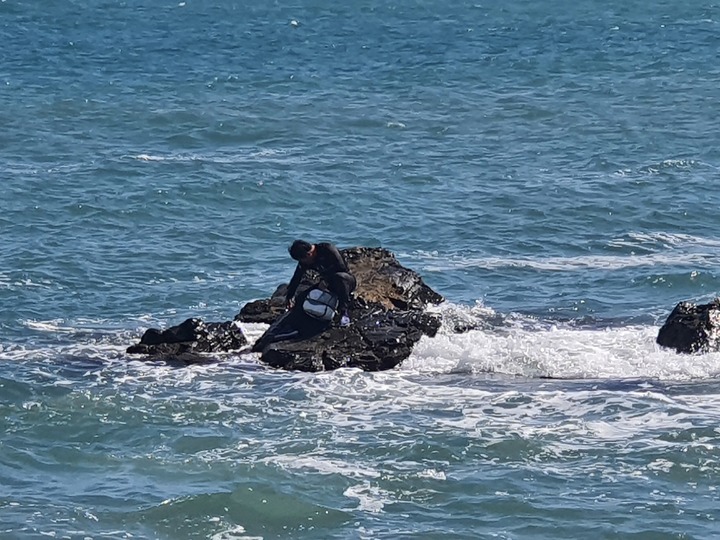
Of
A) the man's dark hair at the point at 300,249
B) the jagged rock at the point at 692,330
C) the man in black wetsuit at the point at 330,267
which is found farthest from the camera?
the man in black wetsuit at the point at 330,267

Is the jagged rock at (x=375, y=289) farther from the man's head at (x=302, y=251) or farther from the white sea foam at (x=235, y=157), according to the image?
the white sea foam at (x=235, y=157)

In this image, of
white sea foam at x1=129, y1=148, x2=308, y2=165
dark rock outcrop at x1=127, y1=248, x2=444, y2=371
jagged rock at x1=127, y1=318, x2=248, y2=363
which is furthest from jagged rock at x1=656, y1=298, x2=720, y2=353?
white sea foam at x1=129, y1=148, x2=308, y2=165

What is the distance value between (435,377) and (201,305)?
624cm

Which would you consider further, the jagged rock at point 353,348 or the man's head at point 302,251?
the man's head at point 302,251

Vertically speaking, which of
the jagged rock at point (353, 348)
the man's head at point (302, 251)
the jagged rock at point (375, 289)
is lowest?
the jagged rock at point (353, 348)

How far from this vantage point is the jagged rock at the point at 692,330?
2098cm

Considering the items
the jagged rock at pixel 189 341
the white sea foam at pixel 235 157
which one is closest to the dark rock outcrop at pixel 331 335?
the jagged rock at pixel 189 341

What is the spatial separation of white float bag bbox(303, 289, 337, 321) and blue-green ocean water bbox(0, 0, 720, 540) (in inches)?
42.9

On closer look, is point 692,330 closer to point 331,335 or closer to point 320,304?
point 331,335

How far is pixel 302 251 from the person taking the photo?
69.8ft

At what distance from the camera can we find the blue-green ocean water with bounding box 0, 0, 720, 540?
52.9ft

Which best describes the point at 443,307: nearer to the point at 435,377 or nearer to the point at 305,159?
the point at 435,377

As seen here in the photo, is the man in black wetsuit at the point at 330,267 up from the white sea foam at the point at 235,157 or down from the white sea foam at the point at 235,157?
down

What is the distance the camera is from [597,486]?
→ 16.0 m
